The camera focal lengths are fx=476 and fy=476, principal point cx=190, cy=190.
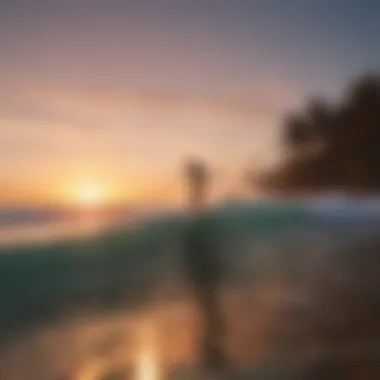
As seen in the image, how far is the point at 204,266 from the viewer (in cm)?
106

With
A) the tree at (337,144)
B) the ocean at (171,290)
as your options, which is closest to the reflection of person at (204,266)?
the ocean at (171,290)

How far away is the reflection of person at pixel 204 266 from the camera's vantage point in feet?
3.31

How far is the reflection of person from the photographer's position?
1009 mm

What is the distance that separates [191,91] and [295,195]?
0.32 metres

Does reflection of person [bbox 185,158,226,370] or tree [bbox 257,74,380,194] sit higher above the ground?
tree [bbox 257,74,380,194]

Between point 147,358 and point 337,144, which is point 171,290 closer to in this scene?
point 147,358

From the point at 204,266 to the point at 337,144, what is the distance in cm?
41

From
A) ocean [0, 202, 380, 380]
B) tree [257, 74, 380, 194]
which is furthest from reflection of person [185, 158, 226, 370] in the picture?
tree [257, 74, 380, 194]

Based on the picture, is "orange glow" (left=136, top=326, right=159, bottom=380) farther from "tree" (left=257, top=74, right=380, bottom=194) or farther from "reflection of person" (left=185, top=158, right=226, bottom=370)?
"tree" (left=257, top=74, right=380, bottom=194)

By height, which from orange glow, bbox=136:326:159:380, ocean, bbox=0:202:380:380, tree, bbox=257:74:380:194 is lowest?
orange glow, bbox=136:326:159:380

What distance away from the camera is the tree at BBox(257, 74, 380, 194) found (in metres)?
1.05

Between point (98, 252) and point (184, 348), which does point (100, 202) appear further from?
point (184, 348)

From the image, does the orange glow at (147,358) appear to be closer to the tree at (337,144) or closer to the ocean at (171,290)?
the ocean at (171,290)

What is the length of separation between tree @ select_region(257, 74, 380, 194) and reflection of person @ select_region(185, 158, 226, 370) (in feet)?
0.56
